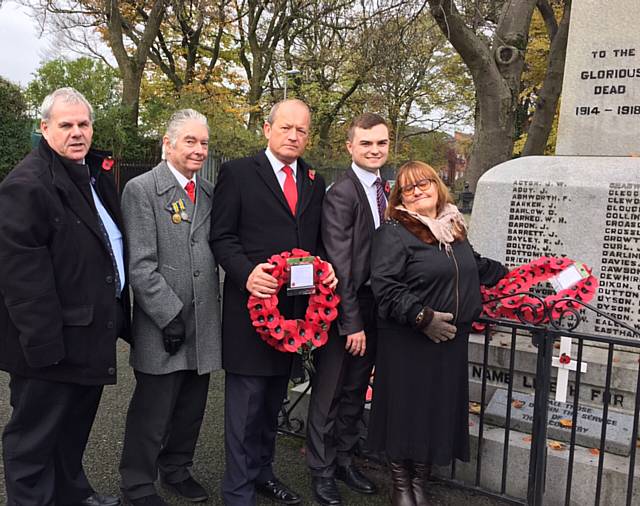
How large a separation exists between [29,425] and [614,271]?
Answer: 3.93m

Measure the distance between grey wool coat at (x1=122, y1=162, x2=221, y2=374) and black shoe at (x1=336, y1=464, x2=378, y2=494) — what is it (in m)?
1.10

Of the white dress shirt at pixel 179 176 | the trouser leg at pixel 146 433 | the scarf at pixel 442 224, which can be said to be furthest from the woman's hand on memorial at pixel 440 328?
the white dress shirt at pixel 179 176

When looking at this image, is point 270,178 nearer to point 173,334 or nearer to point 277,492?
point 173,334

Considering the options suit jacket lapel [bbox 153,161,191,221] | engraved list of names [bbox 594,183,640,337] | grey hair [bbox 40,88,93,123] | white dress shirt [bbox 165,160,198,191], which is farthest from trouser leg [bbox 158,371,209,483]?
engraved list of names [bbox 594,183,640,337]

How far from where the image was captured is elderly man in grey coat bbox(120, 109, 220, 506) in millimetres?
3225

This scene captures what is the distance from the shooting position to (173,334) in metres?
3.22

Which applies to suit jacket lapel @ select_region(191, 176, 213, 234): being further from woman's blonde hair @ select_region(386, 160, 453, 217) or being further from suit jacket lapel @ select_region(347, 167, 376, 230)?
woman's blonde hair @ select_region(386, 160, 453, 217)

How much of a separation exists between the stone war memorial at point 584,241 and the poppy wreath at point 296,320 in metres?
1.09

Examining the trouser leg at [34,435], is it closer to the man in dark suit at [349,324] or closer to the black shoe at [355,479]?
the man in dark suit at [349,324]

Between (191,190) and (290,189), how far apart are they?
56cm

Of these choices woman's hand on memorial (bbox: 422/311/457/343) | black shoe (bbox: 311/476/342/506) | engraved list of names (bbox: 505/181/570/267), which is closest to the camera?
woman's hand on memorial (bbox: 422/311/457/343)

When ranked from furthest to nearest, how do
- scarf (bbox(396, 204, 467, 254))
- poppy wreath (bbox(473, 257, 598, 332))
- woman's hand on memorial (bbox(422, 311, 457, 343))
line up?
1. poppy wreath (bbox(473, 257, 598, 332))
2. scarf (bbox(396, 204, 467, 254))
3. woman's hand on memorial (bbox(422, 311, 457, 343))

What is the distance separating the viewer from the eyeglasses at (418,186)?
129 inches

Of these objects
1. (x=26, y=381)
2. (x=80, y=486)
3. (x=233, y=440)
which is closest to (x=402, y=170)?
(x=233, y=440)
